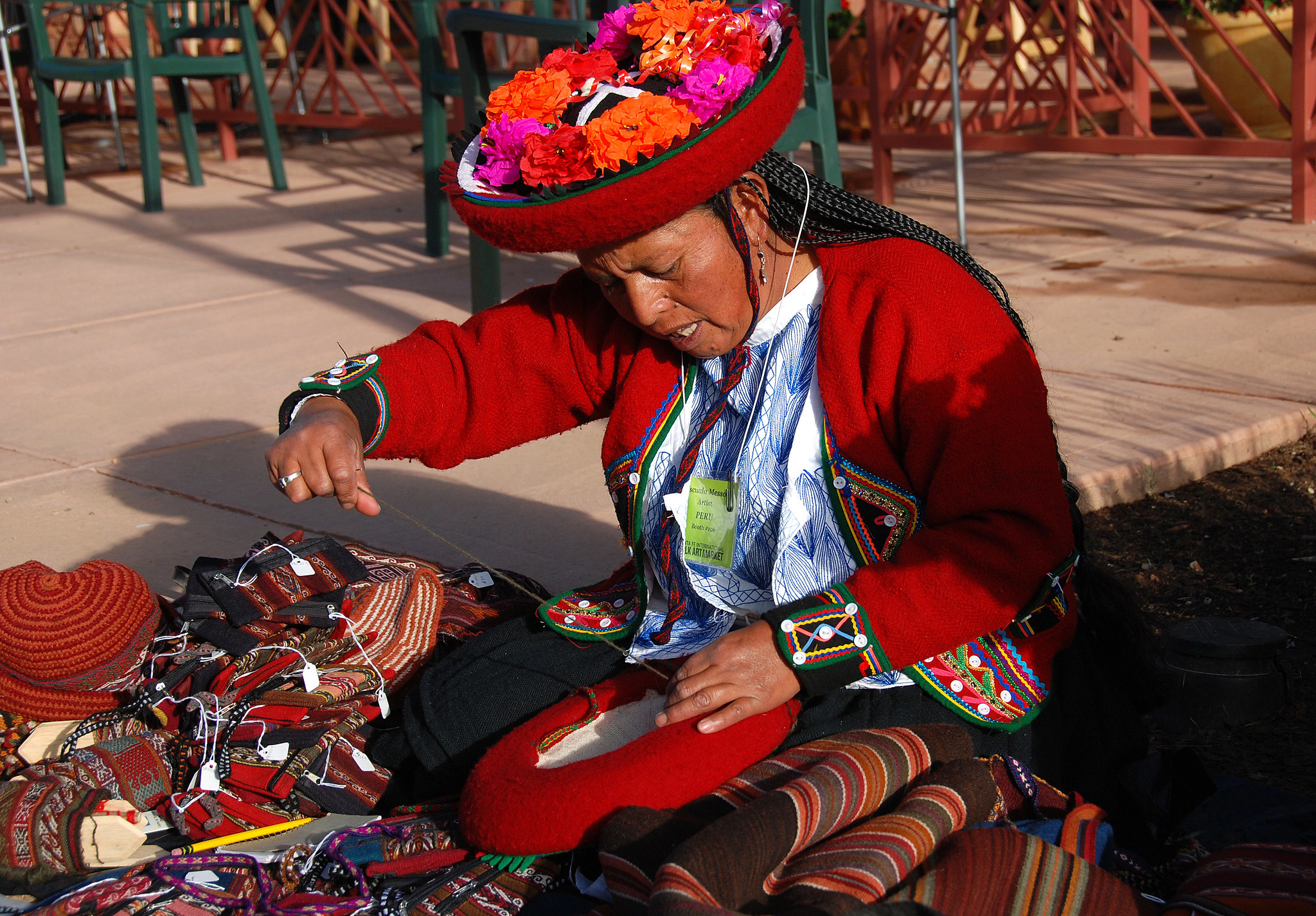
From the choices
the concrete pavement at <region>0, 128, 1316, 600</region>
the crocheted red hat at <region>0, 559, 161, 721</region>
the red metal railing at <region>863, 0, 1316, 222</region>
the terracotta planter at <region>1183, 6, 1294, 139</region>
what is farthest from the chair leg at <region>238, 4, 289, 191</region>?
the crocheted red hat at <region>0, 559, 161, 721</region>

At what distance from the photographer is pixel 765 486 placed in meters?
2.10

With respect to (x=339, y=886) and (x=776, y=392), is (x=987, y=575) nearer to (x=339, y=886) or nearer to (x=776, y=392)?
(x=776, y=392)

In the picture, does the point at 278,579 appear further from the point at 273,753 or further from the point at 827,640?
the point at 827,640

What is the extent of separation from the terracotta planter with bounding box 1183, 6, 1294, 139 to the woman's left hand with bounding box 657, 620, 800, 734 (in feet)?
28.2

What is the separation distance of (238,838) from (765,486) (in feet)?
3.26

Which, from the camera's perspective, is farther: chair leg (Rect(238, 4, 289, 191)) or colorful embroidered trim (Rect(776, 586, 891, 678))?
chair leg (Rect(238, 4, 289, 191))

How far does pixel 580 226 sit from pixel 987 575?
764 millimetres

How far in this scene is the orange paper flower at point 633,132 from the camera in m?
1.83

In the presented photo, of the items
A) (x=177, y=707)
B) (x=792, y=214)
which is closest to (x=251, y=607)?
(x=177, y=707)

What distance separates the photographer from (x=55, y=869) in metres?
1.92

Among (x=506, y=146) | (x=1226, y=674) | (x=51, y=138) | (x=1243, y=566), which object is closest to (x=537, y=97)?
(x=506, y=146)

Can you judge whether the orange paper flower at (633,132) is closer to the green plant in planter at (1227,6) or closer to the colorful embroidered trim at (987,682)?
the colorful embroidered trim at (987,682)

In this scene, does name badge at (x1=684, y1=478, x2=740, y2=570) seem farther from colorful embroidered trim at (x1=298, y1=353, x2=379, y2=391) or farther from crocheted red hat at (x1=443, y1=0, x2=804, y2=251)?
colorful embroidered trim at (x1=298, y1=353, x2=379, y2=391)

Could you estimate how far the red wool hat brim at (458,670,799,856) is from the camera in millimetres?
1772
